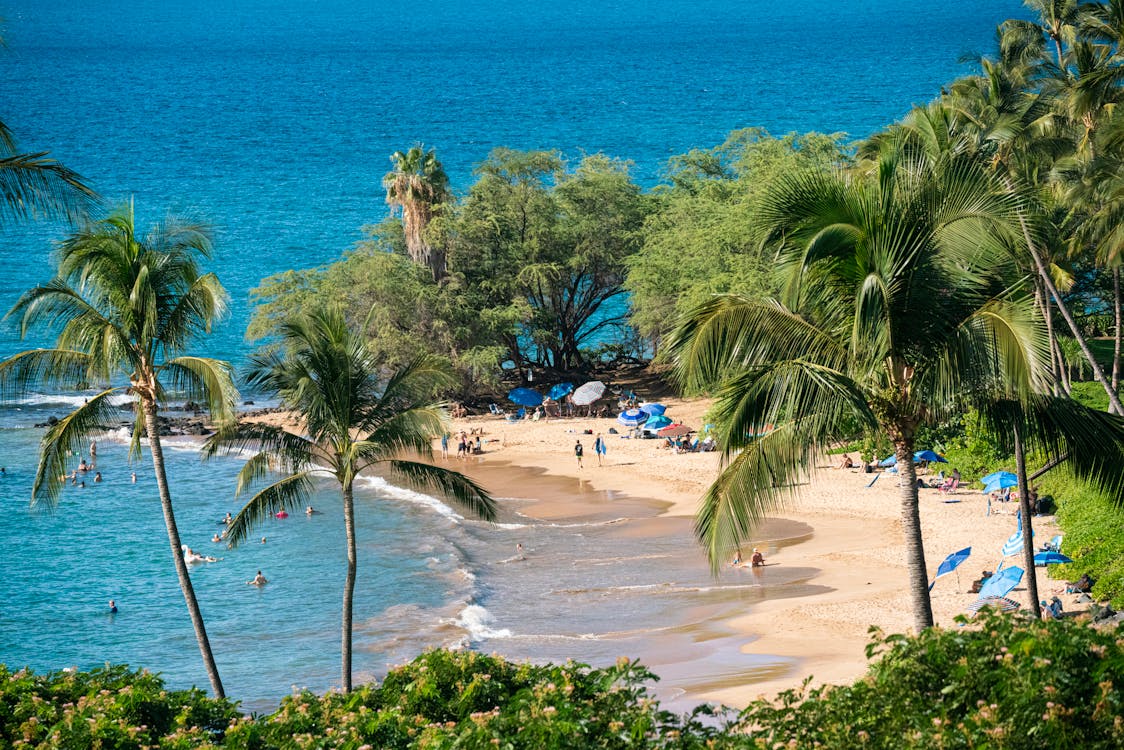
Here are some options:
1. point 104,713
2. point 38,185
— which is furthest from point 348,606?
point 38,185

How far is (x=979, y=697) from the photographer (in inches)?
376

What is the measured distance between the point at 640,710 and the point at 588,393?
140ft

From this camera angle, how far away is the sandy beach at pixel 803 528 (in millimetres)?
25469

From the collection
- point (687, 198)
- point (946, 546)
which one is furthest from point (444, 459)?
point (946, 546)

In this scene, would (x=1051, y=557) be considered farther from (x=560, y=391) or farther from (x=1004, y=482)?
(x=560, y=391)

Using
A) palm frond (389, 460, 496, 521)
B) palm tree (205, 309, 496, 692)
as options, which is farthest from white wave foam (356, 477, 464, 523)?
palm tree (205, 309, 496, 692)

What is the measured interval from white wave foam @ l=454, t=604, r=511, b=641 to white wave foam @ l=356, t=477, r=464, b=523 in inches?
445

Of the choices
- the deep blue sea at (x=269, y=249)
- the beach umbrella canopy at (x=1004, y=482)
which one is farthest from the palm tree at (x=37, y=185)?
the beach umbrella canopy at (x=1004, y=482)

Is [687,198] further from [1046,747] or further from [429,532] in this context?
[1046,747]

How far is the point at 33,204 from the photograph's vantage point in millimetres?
11969

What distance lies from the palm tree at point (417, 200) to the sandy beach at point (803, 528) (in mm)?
8633

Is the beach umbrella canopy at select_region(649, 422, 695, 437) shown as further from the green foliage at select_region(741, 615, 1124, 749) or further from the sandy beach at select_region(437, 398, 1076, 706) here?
the green foliage at select_region(741, 615, 1124, 749)

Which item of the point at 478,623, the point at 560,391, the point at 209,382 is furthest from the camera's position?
the point at 560,391

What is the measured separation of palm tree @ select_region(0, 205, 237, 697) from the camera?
18406 mm
